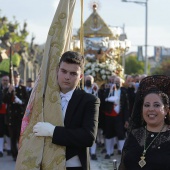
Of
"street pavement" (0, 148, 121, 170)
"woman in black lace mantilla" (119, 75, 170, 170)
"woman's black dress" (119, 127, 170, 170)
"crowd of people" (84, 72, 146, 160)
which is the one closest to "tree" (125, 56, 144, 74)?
"crowd of people" (84, 72, 146, 160)

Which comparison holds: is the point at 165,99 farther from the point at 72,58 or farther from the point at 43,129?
the point at 43,129

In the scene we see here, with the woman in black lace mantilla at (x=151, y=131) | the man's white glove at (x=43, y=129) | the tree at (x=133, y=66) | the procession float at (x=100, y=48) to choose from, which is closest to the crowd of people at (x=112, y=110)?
the procession float at (x=100, y=48)

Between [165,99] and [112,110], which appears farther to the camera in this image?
[112,110]

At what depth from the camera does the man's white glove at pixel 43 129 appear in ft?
12.6

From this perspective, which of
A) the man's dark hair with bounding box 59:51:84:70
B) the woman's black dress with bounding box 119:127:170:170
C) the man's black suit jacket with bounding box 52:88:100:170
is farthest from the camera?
the man's dark hair with bounding box 59:51:84:70

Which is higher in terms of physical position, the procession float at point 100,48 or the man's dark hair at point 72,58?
the procession float at point 100,48

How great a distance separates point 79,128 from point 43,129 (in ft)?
0.88

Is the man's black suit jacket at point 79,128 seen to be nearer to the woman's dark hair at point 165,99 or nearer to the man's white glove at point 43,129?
the man's white glove at point 43,129

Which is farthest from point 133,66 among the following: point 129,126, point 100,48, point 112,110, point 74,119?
point 74,119

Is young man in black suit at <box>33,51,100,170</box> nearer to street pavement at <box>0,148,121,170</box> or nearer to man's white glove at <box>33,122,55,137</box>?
man's white glove at <box>33,122,55,137</box>

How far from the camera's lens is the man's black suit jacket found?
12.6 feet

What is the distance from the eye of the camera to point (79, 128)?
12.8 feet

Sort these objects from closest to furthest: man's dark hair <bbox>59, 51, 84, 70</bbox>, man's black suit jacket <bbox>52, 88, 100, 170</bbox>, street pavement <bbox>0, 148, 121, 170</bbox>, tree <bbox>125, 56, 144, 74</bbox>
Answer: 1. man's black suit jacket <bbox>52, 88, 100, 170</bbox>
2. man's dark hair <bbox>59, 51, 84, 70</bbox>
3. street pavement <bbox>0, 148, 121, 170</bbox>
4. tree <bbox>125, 56, 144, 74</bbox>

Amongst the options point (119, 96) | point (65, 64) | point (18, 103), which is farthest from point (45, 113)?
point (119, 96)
